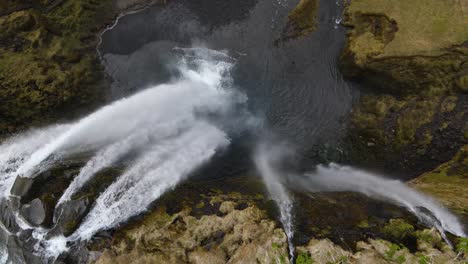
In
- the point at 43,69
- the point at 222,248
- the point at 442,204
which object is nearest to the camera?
the point at 222,248

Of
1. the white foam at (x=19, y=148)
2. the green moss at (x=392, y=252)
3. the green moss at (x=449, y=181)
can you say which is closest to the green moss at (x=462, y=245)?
the green moss at (x=392, y=252)

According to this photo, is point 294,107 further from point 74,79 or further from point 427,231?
point 74,79

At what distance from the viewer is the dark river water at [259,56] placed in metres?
25.4

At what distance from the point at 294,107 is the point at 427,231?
41.2 feet

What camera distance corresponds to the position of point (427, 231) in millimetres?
16812

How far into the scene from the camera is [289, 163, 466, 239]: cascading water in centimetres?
1839

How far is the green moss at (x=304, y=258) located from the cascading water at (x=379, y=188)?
647cm

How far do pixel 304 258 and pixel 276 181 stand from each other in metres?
7.10

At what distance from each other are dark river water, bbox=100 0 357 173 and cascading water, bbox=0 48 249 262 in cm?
131

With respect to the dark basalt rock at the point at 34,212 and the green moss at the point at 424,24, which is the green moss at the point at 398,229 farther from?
the dark basalt rock at the point at 34,212

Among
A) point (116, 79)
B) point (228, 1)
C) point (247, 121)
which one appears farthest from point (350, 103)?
point (116, 79)

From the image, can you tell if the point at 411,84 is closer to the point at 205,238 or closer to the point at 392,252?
the point at 392,252

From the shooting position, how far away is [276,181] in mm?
22203

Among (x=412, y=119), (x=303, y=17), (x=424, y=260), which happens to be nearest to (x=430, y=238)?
(x=424, y=260)
